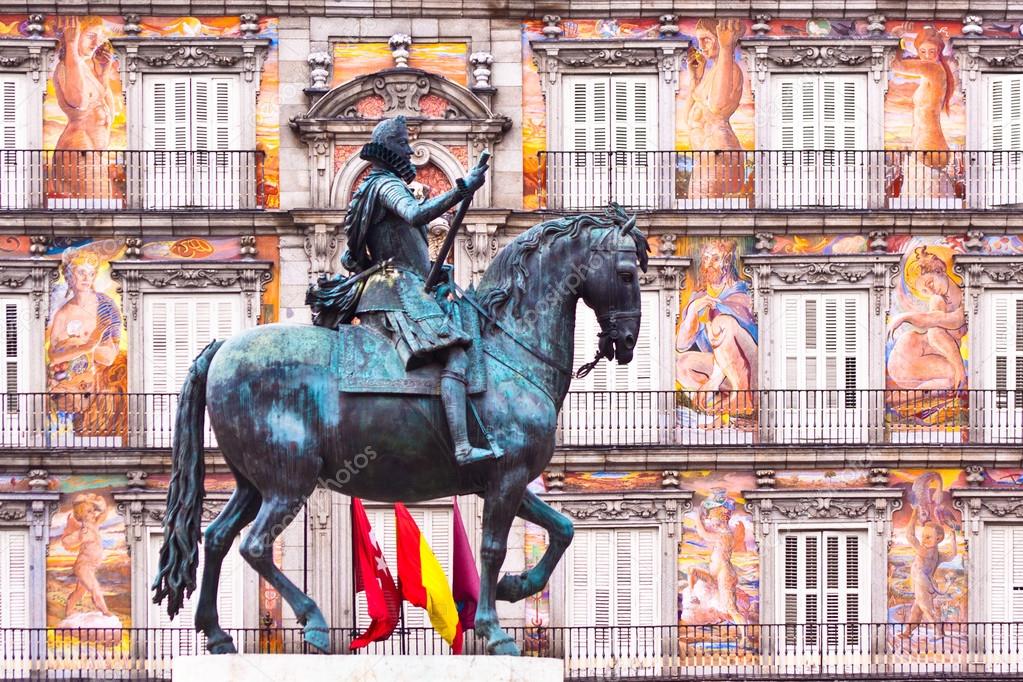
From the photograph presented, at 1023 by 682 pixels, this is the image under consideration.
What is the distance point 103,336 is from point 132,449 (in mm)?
1720

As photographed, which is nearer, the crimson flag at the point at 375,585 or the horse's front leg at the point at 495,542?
the horse's front leg at the point at 495,542

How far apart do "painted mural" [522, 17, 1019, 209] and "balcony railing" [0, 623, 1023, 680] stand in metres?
6.01

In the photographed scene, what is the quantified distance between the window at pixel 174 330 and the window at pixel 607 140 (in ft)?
16.3

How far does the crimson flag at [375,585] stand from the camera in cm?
2025

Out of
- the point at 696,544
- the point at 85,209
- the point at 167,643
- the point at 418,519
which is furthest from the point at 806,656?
the point at 85,209

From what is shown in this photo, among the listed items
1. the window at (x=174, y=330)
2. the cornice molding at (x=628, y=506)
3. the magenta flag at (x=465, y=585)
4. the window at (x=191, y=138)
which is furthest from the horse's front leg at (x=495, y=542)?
the window at (x=191, y=138)

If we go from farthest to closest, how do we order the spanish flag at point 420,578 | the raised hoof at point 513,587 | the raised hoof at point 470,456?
the spanish flag at point 420,578 → the raised hoof at point 513,587 → the raised hoof at point 470,456

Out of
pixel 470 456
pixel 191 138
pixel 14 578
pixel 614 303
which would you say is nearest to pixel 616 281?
pixel 614 303

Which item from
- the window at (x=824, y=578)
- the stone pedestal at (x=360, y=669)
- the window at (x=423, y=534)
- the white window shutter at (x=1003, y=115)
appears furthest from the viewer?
the white window shutter at (x=1003, y=115)

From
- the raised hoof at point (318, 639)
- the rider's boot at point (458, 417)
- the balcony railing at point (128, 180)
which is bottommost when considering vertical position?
the raised hoof at point (318, 639)

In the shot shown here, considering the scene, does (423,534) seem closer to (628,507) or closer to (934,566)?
(628,507)

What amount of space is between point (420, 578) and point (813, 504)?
47.1 feet

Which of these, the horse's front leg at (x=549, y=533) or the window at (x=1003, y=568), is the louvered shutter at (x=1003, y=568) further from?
the horse's front leg at (x=549, y=533)

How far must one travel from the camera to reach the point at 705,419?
40125mm
